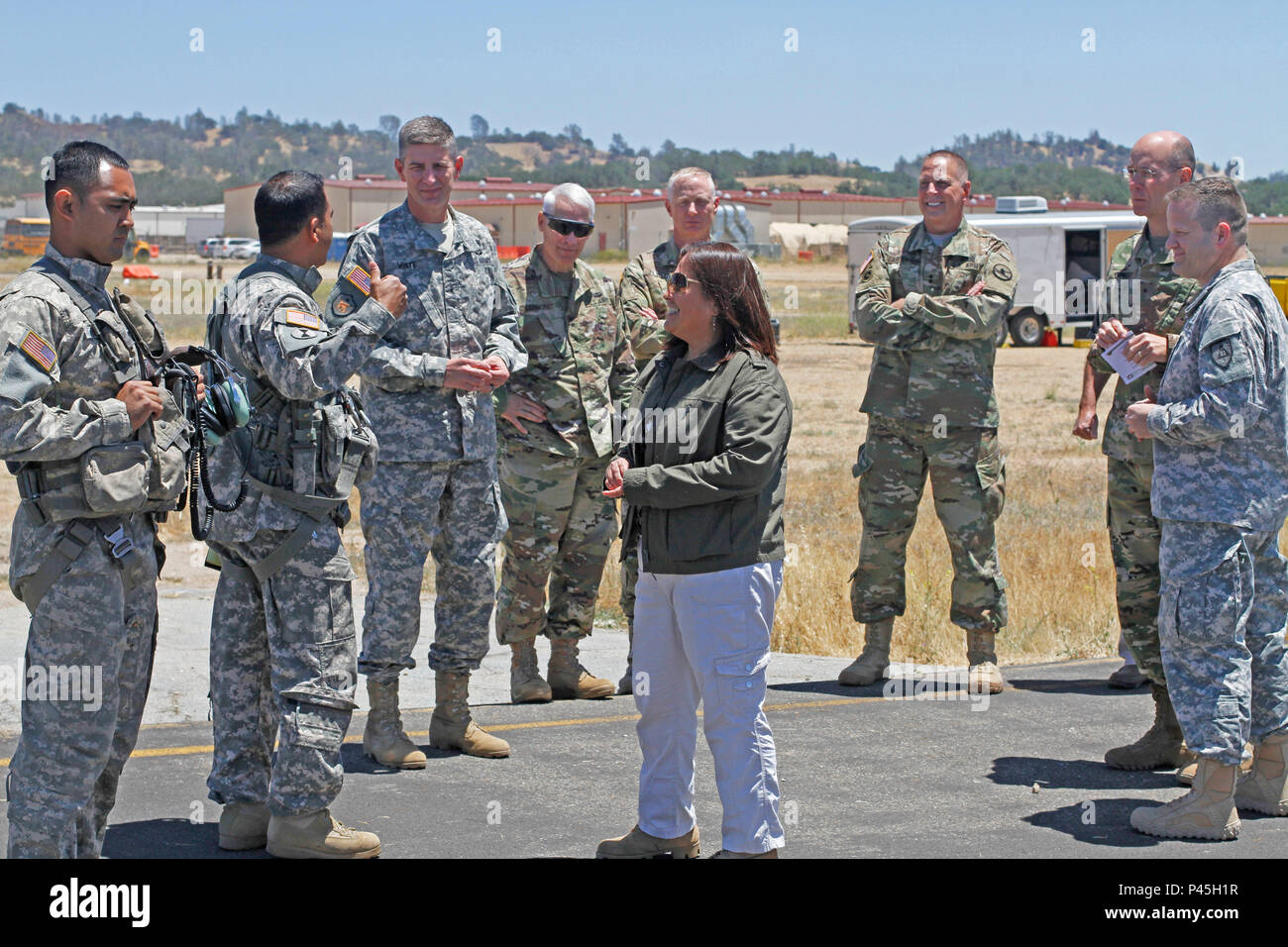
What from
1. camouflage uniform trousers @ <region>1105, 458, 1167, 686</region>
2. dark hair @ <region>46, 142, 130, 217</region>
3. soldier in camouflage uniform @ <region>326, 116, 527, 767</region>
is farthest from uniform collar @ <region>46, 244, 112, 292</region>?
camouflage uniform trousers @ <region>1105, 458, 1167, 686</region>

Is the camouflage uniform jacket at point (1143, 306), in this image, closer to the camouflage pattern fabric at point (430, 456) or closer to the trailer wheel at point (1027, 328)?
the camouflage pattern fabric at point (430, 456)

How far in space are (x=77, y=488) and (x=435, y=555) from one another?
229 cm

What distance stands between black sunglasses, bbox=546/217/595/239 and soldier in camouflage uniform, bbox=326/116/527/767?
0.82 meters

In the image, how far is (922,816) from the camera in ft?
18.6

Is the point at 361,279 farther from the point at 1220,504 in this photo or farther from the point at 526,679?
the point at 1220,504

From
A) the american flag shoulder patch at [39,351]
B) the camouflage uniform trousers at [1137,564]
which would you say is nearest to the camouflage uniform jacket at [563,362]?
the camouflage uniform trousers at [1137,564]

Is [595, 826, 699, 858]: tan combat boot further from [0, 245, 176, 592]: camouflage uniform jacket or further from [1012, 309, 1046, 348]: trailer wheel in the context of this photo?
[1012, 309, 1046, 348]: trailer wheel

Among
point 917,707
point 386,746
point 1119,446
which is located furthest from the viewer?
point 917,707

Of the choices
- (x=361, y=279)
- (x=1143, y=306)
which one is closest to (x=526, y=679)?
(x=361, y=279)

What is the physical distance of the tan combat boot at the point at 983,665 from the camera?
25.5 feet

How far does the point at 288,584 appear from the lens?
194 inches
